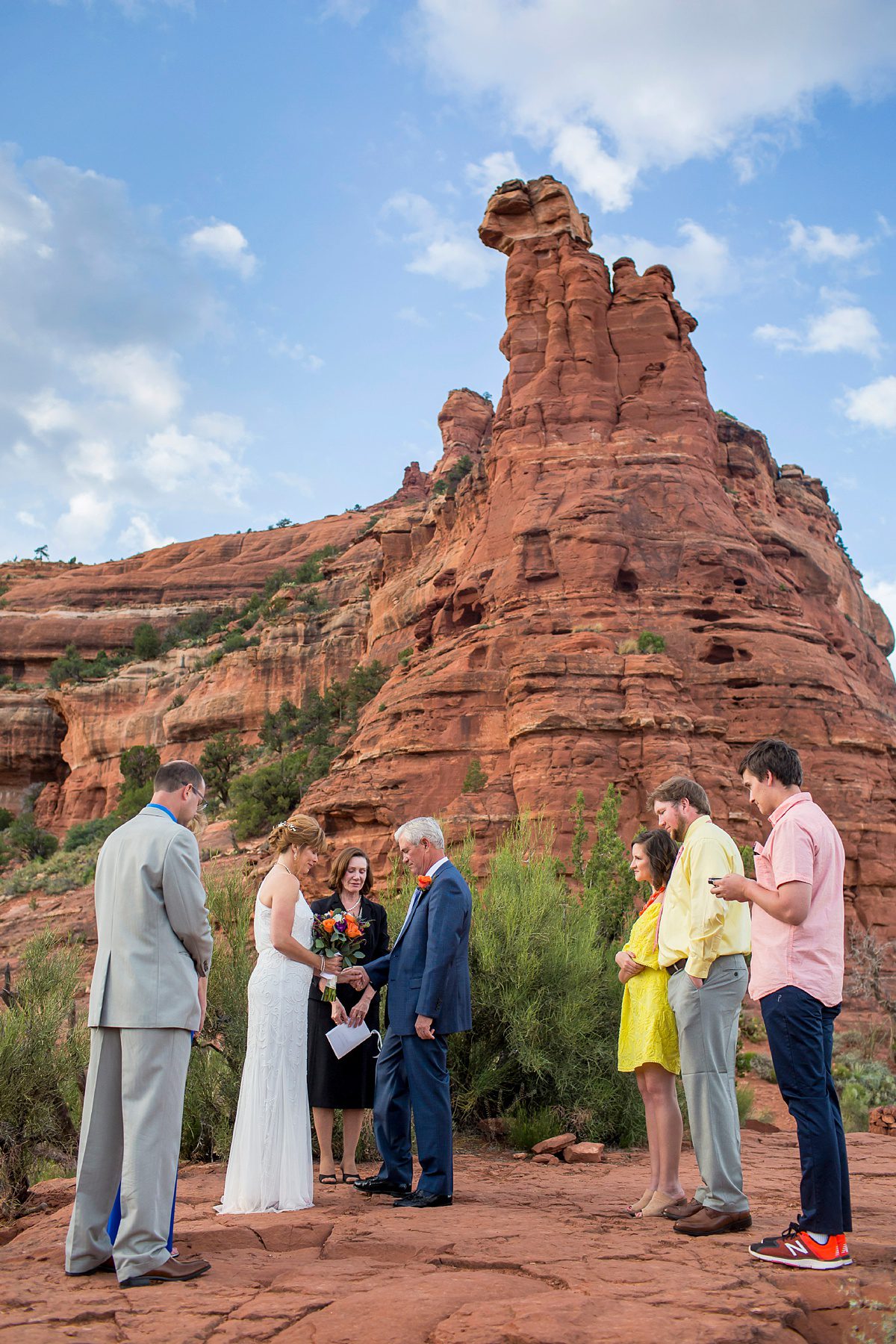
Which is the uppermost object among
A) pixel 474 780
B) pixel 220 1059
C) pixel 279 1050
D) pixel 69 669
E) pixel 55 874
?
pixel 69 669

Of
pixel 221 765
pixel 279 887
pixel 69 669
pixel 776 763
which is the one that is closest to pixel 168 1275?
pixel 279 887

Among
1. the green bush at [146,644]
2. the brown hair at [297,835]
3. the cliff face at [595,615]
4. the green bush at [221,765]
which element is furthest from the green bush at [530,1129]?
the green bush at [146,644]

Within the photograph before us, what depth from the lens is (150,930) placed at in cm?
453

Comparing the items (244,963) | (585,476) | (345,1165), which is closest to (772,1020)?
(345,1165)

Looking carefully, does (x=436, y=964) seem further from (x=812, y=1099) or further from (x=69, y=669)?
(x=69, y=669)

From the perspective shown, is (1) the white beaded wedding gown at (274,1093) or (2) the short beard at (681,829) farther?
(1) the white beaded wedding gown at (274,1093)

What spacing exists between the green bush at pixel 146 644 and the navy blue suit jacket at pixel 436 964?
58.8 metres

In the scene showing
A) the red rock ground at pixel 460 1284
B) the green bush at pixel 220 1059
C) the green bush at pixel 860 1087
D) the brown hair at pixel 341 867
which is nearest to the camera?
the red rock ground at pixel 460 1284

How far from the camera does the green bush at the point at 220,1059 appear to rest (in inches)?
319

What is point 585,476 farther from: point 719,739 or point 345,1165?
point 345,1165

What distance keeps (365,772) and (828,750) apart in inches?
463

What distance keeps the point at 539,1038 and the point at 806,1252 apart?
4812 millimetres

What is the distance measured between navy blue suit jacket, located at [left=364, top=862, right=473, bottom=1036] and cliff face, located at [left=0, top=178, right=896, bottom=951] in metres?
16.8

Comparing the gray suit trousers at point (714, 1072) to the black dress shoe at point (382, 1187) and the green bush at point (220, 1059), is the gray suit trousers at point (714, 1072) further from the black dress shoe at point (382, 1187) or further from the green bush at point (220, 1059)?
the green bush at point (220, 1059)
